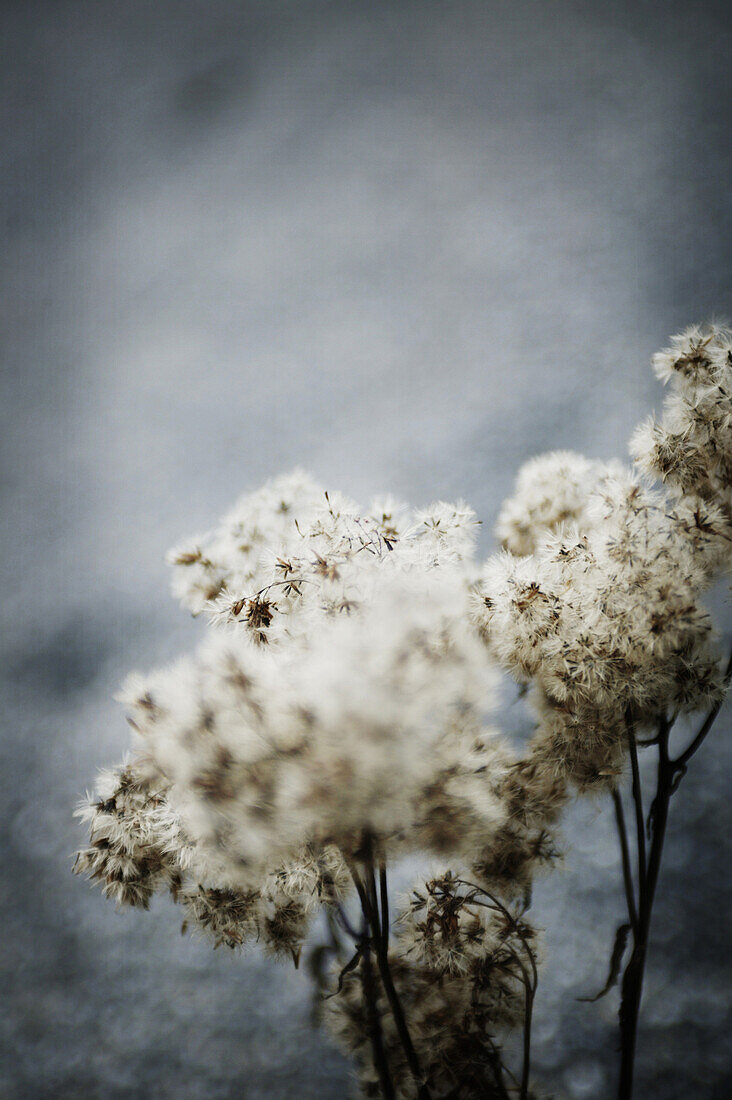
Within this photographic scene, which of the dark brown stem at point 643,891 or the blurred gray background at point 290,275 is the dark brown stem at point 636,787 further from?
the blurred gray background at point 290,275

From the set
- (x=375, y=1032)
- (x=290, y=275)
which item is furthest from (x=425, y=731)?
(x=290, y=275)

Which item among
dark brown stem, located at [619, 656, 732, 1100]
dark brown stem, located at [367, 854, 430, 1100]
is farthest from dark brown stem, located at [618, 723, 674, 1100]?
dark brown stem, located at [367, 854, 430, 1100]

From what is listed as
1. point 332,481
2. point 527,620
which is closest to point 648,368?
point 332,481

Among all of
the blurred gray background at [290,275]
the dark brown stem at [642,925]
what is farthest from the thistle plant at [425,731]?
the blurred gray background at [290,275]

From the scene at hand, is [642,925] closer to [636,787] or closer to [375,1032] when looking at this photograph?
[636,787]

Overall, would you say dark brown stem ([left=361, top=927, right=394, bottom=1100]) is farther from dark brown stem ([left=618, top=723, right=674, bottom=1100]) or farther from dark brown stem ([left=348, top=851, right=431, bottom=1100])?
dark brown stem ([left=618, top=723, right=674, bottom=1100])

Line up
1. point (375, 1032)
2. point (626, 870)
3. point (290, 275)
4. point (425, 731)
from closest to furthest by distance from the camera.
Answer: point (425, 731) < point (375, 1032) < point (626, 870) < point (290, 275)
